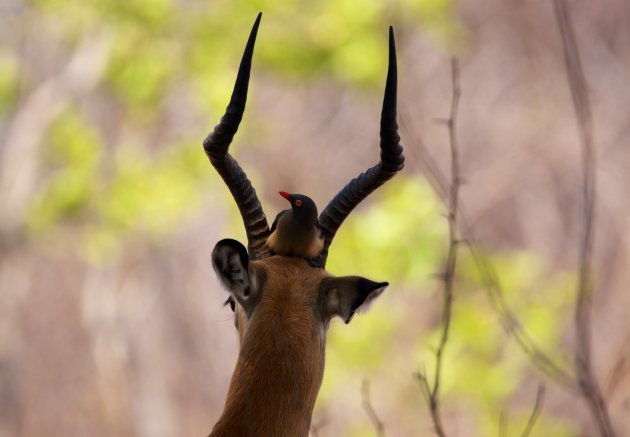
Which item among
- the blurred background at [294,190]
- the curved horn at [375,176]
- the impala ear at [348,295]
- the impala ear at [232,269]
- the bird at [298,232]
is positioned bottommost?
the impala ear at [348,295]

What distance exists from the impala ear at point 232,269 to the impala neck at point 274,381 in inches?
4.2

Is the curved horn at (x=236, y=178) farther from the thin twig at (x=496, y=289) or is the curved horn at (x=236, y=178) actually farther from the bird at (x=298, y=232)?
the thin twig at (x=496, y=289)

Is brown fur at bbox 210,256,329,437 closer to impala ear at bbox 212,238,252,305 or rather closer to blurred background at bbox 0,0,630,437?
impala ear at bbox 212,238,252,305

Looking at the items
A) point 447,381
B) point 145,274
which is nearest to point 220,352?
point 145,274

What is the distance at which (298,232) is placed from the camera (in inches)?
146

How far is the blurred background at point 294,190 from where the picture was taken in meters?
11.8

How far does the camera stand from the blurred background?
11789 millimetres

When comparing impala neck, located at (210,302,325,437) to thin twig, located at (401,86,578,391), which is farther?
thin twig, located at (401,86,578,391)

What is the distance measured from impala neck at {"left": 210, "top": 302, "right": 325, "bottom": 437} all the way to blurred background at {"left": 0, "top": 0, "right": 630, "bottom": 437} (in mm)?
7393

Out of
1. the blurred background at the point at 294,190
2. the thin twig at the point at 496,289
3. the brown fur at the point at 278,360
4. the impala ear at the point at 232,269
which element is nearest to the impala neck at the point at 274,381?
the brown fur at the point at 278,360

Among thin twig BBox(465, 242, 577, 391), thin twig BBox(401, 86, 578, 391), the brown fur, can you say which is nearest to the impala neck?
the brown fur

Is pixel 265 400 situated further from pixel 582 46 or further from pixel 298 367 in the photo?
pixel 582 46

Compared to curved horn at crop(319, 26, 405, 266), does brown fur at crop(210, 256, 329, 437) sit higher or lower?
lower

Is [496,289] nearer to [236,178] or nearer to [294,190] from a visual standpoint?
[236,178]
